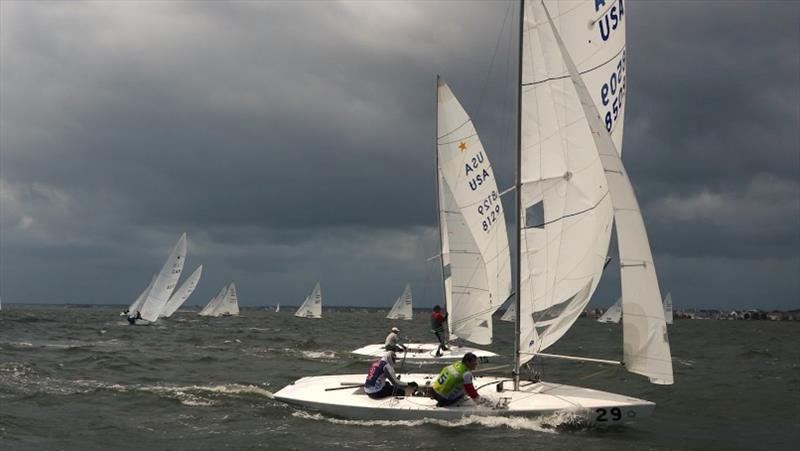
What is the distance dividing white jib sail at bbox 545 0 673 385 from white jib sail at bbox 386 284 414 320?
63.7 m

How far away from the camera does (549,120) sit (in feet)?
46.8

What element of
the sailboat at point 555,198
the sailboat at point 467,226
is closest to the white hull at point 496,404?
the sailboat at point 555,198

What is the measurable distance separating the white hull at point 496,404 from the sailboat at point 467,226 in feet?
25.6

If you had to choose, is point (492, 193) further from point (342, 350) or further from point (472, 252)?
point (342, 350)

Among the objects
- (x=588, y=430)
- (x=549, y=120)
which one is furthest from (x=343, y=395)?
(x=549, y=120)

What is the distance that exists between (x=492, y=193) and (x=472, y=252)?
6.49 feet

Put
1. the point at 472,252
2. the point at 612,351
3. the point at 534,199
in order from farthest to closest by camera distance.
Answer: the point at 612,351 < the point at 472,252 < the point at 534,199

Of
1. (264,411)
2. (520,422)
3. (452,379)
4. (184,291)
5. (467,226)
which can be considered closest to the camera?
(520,422)

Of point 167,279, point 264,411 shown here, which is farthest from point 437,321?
point 167,279

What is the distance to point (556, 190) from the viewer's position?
14273mm

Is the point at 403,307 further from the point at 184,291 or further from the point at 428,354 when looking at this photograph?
the point at 428,354

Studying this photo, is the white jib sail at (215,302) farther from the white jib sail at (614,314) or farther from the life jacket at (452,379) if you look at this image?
the life jacket at (452,379)

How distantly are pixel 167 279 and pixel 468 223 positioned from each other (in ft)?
115

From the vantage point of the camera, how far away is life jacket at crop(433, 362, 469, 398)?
13703 mm
